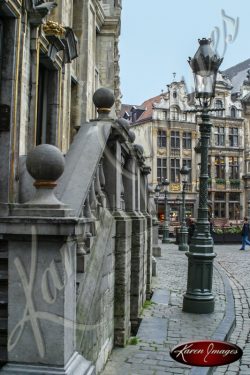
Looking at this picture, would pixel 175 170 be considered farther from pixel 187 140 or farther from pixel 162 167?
pixel 187 140

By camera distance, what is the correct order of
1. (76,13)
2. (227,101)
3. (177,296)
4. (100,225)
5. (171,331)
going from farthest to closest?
(227,101) → (76,13) → (177,296) → (171,331) → (100,225)

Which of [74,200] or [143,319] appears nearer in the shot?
[74,200]

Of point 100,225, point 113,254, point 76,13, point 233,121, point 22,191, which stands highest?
point 233,121

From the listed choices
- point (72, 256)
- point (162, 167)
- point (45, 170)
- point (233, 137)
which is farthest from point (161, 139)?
point (45, 170)

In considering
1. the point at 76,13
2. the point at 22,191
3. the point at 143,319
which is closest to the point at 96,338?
the point at 22,191

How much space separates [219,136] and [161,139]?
749 centimetres

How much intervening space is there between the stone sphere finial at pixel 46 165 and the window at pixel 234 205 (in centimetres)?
5435

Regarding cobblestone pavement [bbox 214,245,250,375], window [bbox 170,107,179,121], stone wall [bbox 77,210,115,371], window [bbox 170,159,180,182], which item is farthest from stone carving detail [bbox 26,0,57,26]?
window [bbox 170,107,179,121]

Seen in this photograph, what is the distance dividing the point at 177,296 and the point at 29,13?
235 inches

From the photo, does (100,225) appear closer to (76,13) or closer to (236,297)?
(236,297)

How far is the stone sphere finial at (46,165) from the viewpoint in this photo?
3.42m

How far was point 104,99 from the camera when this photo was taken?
18.7 feet

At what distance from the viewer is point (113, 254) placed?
5793 mm

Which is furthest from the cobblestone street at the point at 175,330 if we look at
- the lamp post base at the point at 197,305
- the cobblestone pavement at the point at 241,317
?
Answer: the lamp post base at the point at 197,305
